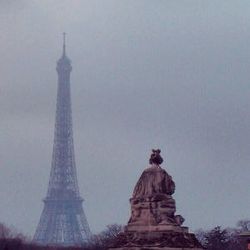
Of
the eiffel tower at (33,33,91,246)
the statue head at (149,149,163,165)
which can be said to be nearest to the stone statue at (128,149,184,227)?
the statue head at (149,149,163,165)

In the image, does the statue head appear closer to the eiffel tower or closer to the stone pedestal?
the stone pedestal

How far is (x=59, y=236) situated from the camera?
609 feet

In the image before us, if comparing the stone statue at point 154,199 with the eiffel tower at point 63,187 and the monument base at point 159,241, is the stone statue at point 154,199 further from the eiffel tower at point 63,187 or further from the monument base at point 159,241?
the eiffel tower at point 63,187

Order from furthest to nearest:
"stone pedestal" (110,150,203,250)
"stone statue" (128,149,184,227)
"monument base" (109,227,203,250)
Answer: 1. "stone statue" (128,149,184,227)
2. "stone pedestal" (110,150,203,250)
3. "monument base" (109,227,203,250)

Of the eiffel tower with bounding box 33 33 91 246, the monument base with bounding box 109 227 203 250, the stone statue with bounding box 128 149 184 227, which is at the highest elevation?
the eiffel tower with bounding box 33 33 91 246

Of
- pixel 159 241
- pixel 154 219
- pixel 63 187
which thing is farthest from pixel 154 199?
pixel 63 187

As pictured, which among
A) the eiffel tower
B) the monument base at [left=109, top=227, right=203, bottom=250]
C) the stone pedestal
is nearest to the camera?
the monument base at [left=109, top=227, right=203, bottom=250]

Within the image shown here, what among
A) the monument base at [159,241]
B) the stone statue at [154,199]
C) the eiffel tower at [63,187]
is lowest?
the monument base at [159,241]

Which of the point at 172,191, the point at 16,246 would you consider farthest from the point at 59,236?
the point at 172,191

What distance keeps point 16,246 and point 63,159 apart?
80785 millimetres

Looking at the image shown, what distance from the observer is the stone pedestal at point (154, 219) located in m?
47.2

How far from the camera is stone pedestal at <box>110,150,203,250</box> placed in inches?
1858

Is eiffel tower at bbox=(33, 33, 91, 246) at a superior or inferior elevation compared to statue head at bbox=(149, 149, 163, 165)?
superior

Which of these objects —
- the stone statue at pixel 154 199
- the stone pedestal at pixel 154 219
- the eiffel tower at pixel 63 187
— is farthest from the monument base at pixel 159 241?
the eiffel tower at pixel 63 187
